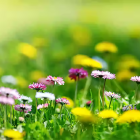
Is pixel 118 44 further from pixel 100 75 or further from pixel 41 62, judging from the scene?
pixel 100 75

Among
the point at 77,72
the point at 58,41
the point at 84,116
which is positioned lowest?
the point at 84,116

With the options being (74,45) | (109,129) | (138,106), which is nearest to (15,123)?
(109,129)

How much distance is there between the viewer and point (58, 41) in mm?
5543

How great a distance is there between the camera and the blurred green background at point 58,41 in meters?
3.87

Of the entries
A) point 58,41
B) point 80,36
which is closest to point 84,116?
point 80,36

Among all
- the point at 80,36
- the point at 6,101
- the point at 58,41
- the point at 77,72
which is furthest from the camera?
the point at 58,41

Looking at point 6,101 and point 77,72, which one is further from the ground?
point 77,72

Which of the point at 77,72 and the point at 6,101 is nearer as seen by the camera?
the point at 6,101

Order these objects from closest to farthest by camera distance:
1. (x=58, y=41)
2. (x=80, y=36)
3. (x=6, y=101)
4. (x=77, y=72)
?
1. (x=6, y=101)
2. (x=77, y=72)
3. (x=80, y=36)
4. (x=58, y=41)

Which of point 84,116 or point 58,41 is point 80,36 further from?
point 84,116

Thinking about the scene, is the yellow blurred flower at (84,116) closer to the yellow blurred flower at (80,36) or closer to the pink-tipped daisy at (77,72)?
the pink-tipped daisy at (77,72)

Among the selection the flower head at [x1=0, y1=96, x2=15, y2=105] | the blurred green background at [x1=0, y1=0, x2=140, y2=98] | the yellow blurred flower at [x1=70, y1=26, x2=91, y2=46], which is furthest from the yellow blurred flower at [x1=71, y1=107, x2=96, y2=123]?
the yellow blurred flower at [x1=70, y1=26, x2=91, y2=46]

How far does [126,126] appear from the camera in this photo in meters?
1.66

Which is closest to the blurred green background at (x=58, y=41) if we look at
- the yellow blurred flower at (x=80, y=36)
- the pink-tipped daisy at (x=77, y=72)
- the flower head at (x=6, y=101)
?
the yellow blurred flower at (x=80, y=36)
